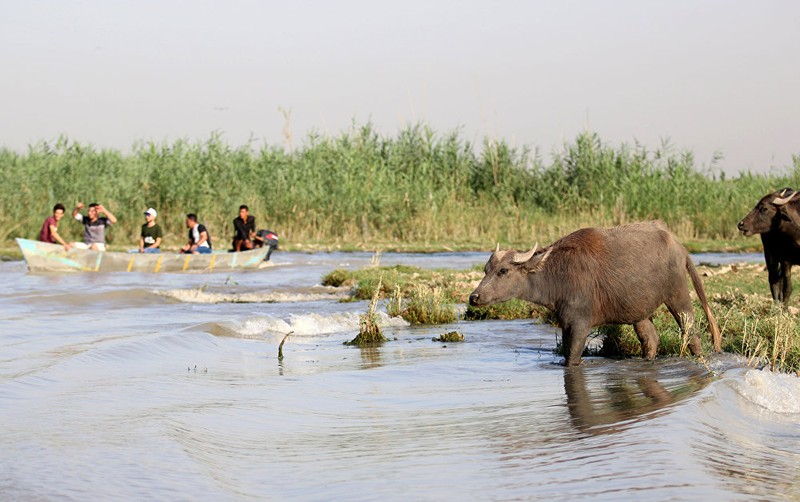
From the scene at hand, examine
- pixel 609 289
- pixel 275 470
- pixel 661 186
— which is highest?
pixel 661 186

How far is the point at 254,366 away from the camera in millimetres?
9531

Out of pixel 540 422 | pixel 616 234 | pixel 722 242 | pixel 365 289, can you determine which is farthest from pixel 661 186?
pixel 540 422

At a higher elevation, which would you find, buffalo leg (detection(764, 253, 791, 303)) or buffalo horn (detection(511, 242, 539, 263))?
buffalo horn (detection(511, 242, 539, 263))

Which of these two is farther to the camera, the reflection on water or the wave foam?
the wave foam

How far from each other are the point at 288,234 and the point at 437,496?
2538 centimetres

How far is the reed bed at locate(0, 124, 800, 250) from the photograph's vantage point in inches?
1107

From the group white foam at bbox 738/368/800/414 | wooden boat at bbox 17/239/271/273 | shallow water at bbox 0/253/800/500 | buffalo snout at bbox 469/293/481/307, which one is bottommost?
shallow water at bbox 0/253/800/500

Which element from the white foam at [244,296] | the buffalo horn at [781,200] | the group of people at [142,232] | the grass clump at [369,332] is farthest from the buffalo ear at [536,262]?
the group of people at [142,232]

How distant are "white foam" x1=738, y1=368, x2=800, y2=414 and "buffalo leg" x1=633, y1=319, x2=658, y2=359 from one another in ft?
5.80

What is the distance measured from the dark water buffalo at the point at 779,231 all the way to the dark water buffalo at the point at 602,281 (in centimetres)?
346

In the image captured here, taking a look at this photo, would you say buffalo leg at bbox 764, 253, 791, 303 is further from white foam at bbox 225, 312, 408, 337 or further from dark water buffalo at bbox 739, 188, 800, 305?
white foam at bbox 225, 312, 408, 337

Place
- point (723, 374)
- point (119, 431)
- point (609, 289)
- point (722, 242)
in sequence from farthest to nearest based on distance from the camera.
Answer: point (722, 242) → point (609, 289) → point (723, 374) → point (119, 431)

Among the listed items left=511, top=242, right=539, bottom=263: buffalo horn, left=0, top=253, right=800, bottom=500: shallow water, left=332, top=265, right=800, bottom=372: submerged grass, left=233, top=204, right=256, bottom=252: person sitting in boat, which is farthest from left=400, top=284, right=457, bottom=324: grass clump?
left=233, top=204, right=256, bottom=252: person sitting in boat

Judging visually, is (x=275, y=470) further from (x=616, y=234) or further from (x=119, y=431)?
(x=616, y=234)
